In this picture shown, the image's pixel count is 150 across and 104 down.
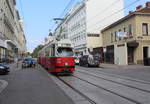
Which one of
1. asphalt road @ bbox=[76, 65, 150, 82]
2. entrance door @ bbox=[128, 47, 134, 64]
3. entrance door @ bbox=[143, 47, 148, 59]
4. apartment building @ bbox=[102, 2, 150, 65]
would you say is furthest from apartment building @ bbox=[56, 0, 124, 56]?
asphalt road @ bbox=[76, 65, 150, 82]

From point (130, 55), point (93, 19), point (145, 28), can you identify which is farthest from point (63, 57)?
point (93, 19)

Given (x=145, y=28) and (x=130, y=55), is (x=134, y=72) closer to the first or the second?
(x=130, y=55)

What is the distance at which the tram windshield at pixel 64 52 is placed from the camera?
17442mm

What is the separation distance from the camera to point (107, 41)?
4422cm

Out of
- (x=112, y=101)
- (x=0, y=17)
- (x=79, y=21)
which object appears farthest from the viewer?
(x=79, y=21)

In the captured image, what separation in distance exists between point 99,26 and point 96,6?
5.80 m

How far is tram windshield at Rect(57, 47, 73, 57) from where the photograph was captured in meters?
17.4

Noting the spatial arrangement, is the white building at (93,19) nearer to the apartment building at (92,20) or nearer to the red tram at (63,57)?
the apartment building at (92,20)

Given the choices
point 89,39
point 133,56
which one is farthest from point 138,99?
point 89,39

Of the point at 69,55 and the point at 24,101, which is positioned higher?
the point at 69,55

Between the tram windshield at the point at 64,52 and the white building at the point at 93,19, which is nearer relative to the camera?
the tram windshield at the point at 64,52

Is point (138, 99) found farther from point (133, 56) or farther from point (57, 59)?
point (133, 56)

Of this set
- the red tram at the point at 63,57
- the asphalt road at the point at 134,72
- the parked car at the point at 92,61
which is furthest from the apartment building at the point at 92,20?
the red tram at the point at 63,57

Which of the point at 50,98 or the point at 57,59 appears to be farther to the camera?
the point at 57,59
